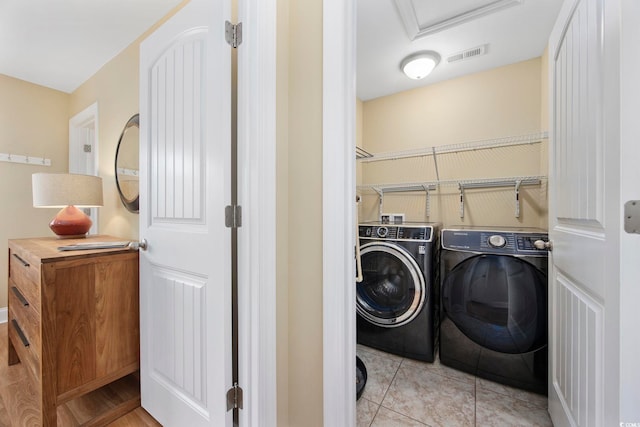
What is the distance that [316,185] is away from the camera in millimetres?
969

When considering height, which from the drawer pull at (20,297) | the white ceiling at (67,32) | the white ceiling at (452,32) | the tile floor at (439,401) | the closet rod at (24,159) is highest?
the white ceiling at (67,32)

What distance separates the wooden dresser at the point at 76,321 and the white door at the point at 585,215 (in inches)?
73.9

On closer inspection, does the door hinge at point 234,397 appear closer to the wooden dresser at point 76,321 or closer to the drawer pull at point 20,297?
the wooden dresser at point 76,321

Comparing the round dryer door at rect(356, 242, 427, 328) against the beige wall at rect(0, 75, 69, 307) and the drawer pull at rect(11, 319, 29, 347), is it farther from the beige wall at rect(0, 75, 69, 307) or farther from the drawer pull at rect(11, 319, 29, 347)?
the beige wall at rect(0, 75, 69, 307)

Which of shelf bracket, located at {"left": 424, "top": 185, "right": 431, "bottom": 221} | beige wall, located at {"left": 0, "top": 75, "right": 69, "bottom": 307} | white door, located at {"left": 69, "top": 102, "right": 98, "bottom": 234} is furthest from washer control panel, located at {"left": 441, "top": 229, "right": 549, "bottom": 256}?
beige wall, located at {"left": 0, "top": 75, "right": 69, "bottom": 307}

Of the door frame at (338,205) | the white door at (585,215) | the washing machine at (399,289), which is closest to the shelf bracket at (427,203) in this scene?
the washing machine at (399,289)

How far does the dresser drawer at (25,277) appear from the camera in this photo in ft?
3.59

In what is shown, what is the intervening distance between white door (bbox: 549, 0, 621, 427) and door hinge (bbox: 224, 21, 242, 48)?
111 cm

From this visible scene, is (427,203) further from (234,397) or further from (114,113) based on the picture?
(114,113)

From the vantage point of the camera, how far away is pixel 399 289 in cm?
173

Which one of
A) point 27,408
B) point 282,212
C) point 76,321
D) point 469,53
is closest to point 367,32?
point 469,53

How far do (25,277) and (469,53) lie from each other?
3059 millimetres

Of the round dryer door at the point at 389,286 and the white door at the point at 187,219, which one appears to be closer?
the white door at the point at 187,219

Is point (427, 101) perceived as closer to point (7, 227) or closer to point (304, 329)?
point (304, 329)
